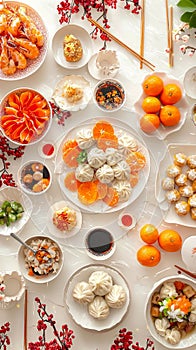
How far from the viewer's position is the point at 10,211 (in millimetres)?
3732

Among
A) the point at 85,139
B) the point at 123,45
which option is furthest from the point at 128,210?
the point at 123,45

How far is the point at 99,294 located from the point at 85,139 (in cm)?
87

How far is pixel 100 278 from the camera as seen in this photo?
3635 mm

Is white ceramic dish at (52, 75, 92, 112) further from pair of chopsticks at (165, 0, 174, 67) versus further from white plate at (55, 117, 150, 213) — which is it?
pair of chopsticks at (165, 0, 174, 67)

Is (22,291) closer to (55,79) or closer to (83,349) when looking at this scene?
(83,349)

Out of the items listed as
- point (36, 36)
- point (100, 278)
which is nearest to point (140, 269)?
point (100, 278)

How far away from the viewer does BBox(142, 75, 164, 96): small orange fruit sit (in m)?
3.70

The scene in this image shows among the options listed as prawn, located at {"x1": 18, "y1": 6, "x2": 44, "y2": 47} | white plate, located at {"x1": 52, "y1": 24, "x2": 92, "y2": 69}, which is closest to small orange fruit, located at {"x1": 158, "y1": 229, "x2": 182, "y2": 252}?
white plate, located at {"x1": 52, "y1": 24, "x2": 92, "y2": 69}

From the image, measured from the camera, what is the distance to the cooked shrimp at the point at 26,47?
3764 millimetres

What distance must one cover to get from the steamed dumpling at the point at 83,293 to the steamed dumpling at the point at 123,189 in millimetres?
521

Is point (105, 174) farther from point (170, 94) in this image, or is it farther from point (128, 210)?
point (170, 94)

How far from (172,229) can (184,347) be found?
659mm

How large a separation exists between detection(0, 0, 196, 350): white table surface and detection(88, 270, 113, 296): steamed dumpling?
12 centimetres

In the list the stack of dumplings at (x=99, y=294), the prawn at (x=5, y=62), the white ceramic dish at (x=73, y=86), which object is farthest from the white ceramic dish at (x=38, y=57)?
the stack of dumplings at (x=99, y=294)
